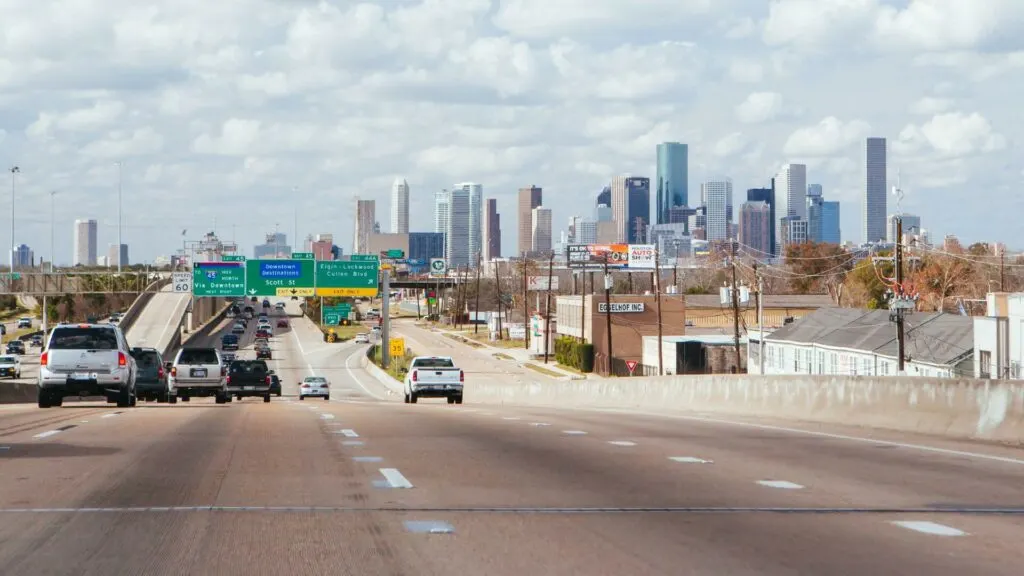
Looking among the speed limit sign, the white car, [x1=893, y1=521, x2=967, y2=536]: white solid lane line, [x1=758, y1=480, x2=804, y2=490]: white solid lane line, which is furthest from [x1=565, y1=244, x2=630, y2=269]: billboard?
[x1=893, y1=521, x2=967, y2=536]: white solid lane line

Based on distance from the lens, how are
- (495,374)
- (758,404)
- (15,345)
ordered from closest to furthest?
1. (758,404)
2. (495,374)
3. (15,345)

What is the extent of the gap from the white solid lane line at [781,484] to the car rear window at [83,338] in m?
21.0

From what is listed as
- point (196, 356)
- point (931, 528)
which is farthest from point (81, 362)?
point (931, 528)

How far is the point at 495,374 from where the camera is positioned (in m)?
91.9

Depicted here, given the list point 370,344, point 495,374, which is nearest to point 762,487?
point 495,374

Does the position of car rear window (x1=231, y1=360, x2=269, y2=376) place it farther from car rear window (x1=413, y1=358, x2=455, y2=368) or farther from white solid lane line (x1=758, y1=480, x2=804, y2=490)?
white solid lane line (x1=758, y1=480, x2=804, y2=490)

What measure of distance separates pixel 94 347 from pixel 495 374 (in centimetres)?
6254

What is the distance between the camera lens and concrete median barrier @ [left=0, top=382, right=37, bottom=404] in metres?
44.8

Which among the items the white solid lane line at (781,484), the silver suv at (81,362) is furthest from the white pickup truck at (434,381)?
the white solid lane line at (781,484)

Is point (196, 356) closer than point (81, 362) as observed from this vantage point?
No

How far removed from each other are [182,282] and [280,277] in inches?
386

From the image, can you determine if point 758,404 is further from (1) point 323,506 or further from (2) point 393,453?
(1) point 323,506

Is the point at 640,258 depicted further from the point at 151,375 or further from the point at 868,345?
the point at 151,375

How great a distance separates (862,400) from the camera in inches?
885
